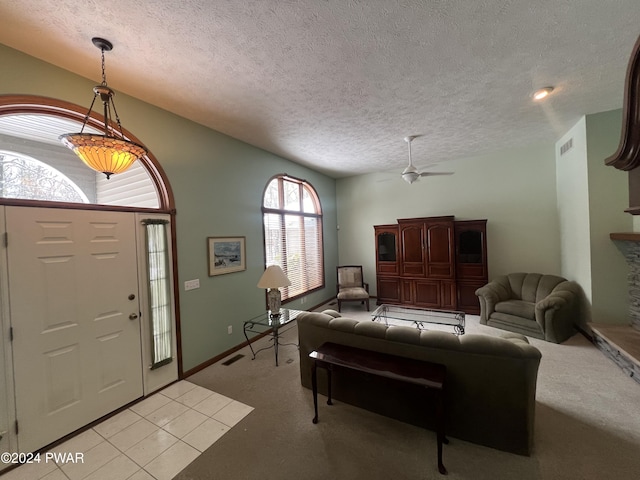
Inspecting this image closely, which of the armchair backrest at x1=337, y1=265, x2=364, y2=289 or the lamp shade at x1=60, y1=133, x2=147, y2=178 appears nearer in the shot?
the lamp shade at x1=60, y1=133, x2=147, y2=178

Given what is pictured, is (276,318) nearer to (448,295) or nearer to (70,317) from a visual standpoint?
(70,317)

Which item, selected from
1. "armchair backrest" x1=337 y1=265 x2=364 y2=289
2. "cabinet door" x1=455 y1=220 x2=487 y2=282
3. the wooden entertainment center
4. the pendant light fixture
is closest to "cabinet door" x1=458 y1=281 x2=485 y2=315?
the wooden entertainment center

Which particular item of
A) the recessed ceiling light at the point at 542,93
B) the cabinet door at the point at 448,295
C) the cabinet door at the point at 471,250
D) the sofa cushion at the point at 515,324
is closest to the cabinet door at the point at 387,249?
the cabinet door at the point at 448,295

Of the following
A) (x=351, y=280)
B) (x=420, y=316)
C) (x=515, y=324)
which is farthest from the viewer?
(x=351, y=280)

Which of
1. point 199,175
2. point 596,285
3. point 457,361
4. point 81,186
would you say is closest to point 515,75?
point 457,361

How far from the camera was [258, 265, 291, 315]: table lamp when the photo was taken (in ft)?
11.1

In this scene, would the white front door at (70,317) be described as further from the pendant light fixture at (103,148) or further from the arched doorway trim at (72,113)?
the pendant light fixture at (103,148)

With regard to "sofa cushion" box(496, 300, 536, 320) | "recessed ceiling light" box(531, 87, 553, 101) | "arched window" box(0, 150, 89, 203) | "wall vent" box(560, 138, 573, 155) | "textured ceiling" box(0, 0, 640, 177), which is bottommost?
"sofa cushion" box(496, 300, 536, 320)

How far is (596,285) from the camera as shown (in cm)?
335

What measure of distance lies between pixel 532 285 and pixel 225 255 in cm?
510

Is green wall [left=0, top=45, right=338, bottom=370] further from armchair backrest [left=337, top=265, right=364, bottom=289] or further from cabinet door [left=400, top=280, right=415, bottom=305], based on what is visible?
cabinet door [left=400, top=280, right=415, bottom=305]

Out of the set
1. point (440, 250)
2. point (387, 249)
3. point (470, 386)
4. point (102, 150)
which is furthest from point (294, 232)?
point (470, 386)

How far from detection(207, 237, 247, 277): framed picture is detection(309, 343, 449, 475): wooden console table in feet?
6.31

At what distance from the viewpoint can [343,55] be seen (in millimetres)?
2086
